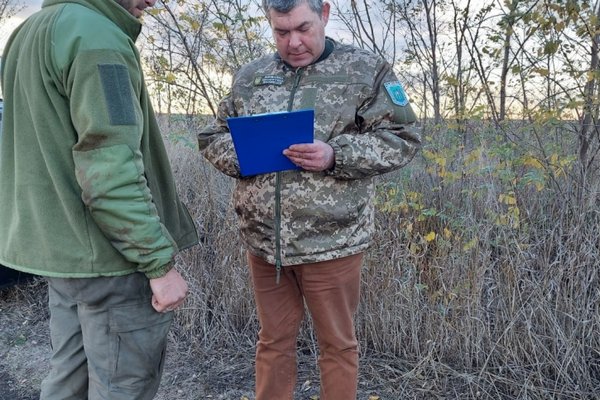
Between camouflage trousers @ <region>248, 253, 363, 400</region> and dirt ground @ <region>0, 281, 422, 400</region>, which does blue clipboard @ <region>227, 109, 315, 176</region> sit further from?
dirt ground @ <region>0, 281, 422, 400</region>

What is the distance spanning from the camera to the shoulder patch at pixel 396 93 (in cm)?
199

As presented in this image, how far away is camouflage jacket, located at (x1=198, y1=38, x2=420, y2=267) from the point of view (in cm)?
196

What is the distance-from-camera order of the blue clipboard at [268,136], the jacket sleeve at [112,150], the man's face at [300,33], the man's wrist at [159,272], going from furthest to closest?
the man's face at [300,33] → the blue clipboard at [268,136] → the man's wrist at [159,272] → the jacket sleeve at [112,150]

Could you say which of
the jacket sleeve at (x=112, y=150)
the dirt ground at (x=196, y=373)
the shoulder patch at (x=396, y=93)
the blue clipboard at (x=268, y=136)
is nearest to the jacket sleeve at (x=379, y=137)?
the shoulder patch at (x=396, y=93)

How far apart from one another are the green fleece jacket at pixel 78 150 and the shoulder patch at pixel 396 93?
889 millimetres

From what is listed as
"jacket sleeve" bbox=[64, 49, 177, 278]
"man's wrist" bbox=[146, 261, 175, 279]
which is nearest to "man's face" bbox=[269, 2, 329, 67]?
"jacket sleeve" bbox=[64, 49, 177, 278]

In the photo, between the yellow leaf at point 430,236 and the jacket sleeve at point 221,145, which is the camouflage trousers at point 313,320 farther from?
the yellow leaf at point 430,236

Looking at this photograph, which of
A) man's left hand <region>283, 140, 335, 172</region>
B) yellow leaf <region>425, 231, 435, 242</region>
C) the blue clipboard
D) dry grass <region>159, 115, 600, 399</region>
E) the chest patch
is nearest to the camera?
the blue clipboard

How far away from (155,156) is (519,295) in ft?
6.59

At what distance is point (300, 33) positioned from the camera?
6.38ft

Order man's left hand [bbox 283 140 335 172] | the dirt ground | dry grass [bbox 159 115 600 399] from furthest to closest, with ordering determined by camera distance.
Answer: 1. the dirt ground
2. dry grass [bbox 159 115 600 399]
3. man's left hand [bbox 283 140 335 172]

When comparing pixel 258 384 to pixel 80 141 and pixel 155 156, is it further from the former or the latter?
pixel 80 141

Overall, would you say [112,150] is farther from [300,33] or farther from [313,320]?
[313,320]

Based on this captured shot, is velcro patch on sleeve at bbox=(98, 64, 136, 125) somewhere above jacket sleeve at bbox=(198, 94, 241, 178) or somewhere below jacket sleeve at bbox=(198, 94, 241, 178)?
above
